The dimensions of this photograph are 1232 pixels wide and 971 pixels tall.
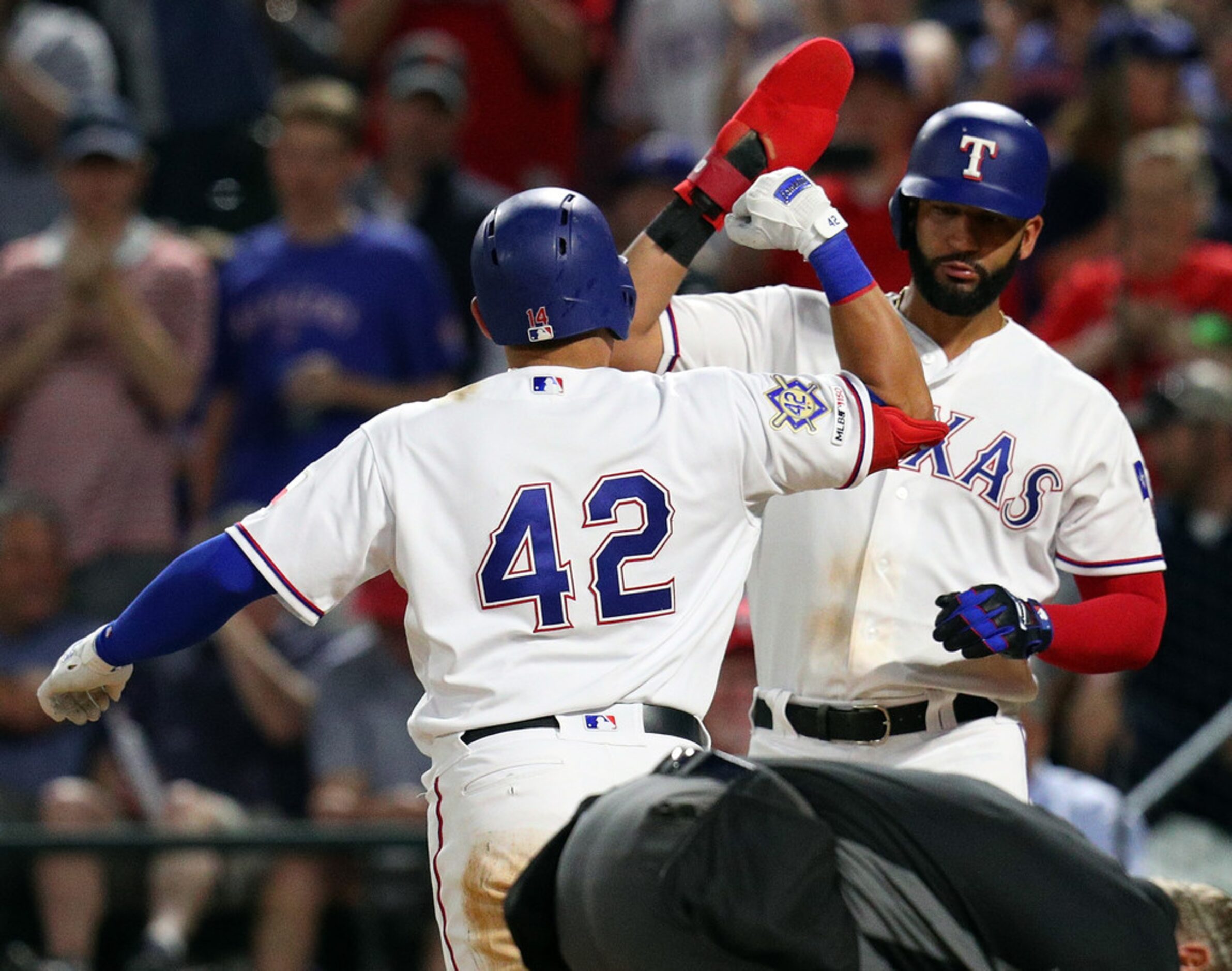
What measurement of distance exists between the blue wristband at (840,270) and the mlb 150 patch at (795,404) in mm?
261

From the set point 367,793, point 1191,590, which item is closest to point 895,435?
point 1191,590

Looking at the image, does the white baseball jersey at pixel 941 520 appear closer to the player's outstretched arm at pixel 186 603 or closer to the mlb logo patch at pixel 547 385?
the mlb logo patch at pixel 547 385

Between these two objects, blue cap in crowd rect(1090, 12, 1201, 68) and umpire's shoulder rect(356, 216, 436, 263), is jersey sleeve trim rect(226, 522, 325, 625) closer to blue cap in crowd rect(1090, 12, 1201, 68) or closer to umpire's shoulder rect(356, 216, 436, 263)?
umpire's shoulder rect(356, 216, 436, 263)

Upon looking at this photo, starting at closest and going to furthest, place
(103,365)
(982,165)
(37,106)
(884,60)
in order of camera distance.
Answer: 1. (982,165)
2. (103,365)
3. (884,60)
4. (37,106)

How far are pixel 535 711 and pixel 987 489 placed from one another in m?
1.11

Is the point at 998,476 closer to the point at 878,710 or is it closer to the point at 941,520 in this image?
the point at 941,520

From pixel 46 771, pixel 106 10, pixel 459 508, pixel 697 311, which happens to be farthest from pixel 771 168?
pixel 106 10

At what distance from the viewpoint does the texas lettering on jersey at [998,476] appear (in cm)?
371

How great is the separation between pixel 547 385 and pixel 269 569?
0.53m

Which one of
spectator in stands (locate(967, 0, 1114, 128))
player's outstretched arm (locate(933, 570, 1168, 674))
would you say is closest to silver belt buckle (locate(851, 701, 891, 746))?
player's outstretched arm (locate(933, 570, 1168, 674))

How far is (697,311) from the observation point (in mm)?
3840

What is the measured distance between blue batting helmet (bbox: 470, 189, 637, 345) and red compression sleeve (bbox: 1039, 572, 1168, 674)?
991 mm

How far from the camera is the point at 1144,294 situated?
645 cm

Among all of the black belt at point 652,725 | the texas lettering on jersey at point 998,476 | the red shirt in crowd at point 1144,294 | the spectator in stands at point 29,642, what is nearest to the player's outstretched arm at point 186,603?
the black belt at point 652,725
